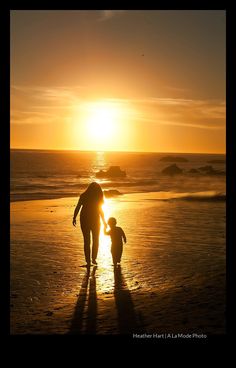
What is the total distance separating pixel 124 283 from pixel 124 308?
4.00 ft

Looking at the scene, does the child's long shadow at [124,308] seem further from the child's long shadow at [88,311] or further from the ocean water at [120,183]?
the ocean water at [120,183]

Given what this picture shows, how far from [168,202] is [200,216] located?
17.6 feet

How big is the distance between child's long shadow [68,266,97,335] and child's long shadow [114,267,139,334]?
1.11 feet

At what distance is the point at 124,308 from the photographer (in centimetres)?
633

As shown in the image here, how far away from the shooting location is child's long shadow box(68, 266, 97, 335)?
5625 millimetres

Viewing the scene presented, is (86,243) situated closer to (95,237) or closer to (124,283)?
(95,237)

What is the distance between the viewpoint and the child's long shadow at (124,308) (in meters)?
5.71

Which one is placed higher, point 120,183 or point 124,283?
point 120,183

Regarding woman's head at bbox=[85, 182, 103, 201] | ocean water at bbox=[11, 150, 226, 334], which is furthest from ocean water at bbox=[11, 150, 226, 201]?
woman's head at bbox=[85, 182, 103, 201]

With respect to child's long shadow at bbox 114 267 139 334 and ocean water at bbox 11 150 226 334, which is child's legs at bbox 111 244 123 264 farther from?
child's long shadow at bbox 114 267 139 334

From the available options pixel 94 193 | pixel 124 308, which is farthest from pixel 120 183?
pixel 124 308

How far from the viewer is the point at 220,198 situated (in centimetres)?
2216
